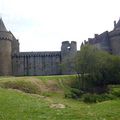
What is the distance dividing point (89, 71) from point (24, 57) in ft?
95.9

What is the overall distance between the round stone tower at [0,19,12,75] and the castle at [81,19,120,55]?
20.1 metres

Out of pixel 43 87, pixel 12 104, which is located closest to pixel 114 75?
pixel 43 87

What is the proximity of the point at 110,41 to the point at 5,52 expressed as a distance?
983 inches

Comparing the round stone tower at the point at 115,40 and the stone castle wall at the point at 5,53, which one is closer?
the stone castle wall at the point at 5,53

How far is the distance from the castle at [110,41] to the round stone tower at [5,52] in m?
20.1

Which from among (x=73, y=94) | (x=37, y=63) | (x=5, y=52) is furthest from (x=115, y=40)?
(x=73, y=94)

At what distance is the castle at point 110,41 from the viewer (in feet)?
273

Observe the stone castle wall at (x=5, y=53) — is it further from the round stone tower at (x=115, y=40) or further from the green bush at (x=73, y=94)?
the green bush at (x=73, y=94)

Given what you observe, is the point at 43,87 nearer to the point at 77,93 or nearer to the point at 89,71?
the point at 77,93

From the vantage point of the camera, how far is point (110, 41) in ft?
280

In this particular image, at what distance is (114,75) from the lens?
196ft

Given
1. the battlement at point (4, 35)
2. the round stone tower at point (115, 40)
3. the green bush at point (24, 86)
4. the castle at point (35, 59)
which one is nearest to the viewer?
the green bush at point (24, 86)

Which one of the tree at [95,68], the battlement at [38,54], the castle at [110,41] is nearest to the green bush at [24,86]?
the tree at [95,68]

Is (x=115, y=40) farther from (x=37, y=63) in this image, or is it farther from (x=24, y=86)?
(x=24, y=86)
